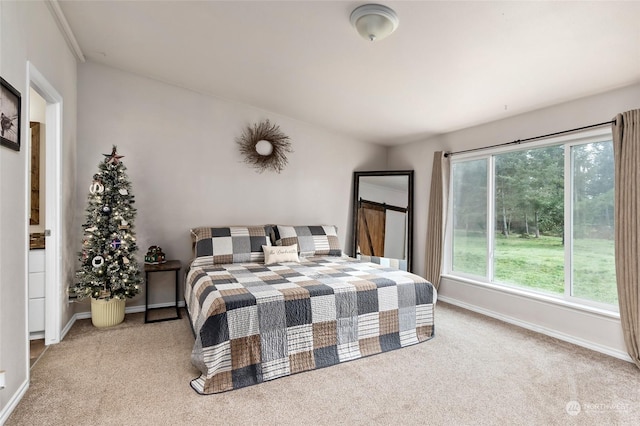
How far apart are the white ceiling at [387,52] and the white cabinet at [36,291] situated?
208 cm

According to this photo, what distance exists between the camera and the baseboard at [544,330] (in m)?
2.74

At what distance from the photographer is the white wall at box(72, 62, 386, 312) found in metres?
3.63

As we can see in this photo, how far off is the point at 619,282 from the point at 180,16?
4080 mm

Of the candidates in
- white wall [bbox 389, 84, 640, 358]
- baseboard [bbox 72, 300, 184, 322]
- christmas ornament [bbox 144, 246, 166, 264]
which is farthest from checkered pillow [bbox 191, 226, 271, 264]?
white wall [bbox 389, 84, 640, 358]

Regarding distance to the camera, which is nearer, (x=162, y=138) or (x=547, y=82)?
(x=547, y=82)

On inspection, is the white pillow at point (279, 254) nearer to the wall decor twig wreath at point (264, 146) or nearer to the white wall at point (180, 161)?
the white wall at point (180, 161)

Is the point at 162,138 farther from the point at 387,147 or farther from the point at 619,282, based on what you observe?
the point at 619,282

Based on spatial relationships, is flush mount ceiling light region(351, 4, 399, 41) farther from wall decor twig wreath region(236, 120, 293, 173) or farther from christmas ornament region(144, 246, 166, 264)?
christmas ornament region(144, 246, 166, 264)

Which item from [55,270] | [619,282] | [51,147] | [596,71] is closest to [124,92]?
[51,147]

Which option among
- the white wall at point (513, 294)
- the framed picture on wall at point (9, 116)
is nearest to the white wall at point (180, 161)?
the white wall at point (513, 294)

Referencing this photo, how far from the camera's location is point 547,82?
277 centimetres

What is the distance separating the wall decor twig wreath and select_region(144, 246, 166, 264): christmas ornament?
1532mm

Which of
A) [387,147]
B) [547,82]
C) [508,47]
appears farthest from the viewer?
[387,147]

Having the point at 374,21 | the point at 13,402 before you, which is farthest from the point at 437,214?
the point at 13,402
